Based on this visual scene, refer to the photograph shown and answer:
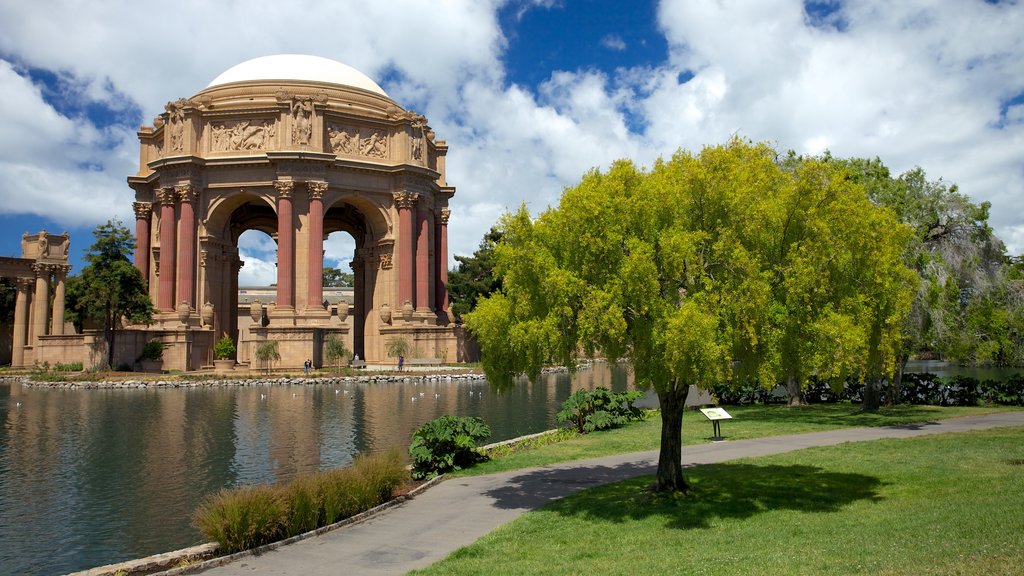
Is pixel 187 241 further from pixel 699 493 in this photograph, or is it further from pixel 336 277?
pixel 336 277

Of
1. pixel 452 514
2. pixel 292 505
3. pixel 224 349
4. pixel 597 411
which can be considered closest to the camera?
pixel 292 505

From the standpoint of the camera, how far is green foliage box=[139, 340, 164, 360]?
52.0 meters

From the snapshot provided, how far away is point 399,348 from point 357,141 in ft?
62.8

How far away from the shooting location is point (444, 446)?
51.8 ft

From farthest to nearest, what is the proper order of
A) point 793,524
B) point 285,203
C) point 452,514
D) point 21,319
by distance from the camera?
point 21,319 < point 285,203 < point 452,514 < point 793,524

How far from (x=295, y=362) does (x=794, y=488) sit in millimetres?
45560

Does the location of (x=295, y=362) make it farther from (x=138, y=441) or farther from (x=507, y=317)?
(x=507, y=317)

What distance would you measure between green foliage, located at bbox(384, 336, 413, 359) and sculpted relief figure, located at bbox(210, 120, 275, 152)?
64.6ft

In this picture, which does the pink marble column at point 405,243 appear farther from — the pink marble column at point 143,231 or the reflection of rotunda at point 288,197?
the pink marble column at point 143,231

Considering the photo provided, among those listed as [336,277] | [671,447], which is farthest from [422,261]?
[336,277]

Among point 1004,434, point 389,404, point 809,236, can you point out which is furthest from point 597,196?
point 389,404

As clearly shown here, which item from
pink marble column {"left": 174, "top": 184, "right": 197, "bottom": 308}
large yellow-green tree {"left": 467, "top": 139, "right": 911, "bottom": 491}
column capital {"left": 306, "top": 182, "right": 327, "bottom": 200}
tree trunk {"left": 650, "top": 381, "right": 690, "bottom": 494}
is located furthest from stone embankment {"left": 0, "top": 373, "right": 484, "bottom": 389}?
tree trunk {"left": 650, "top": 381, "right": 690, "bottom": 494}

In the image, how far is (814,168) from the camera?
41.0ft

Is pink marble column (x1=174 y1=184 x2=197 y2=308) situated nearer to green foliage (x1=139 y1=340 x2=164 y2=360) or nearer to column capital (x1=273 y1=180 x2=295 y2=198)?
green foliage (x1=139 y1=340 x2=164 y2=360)
